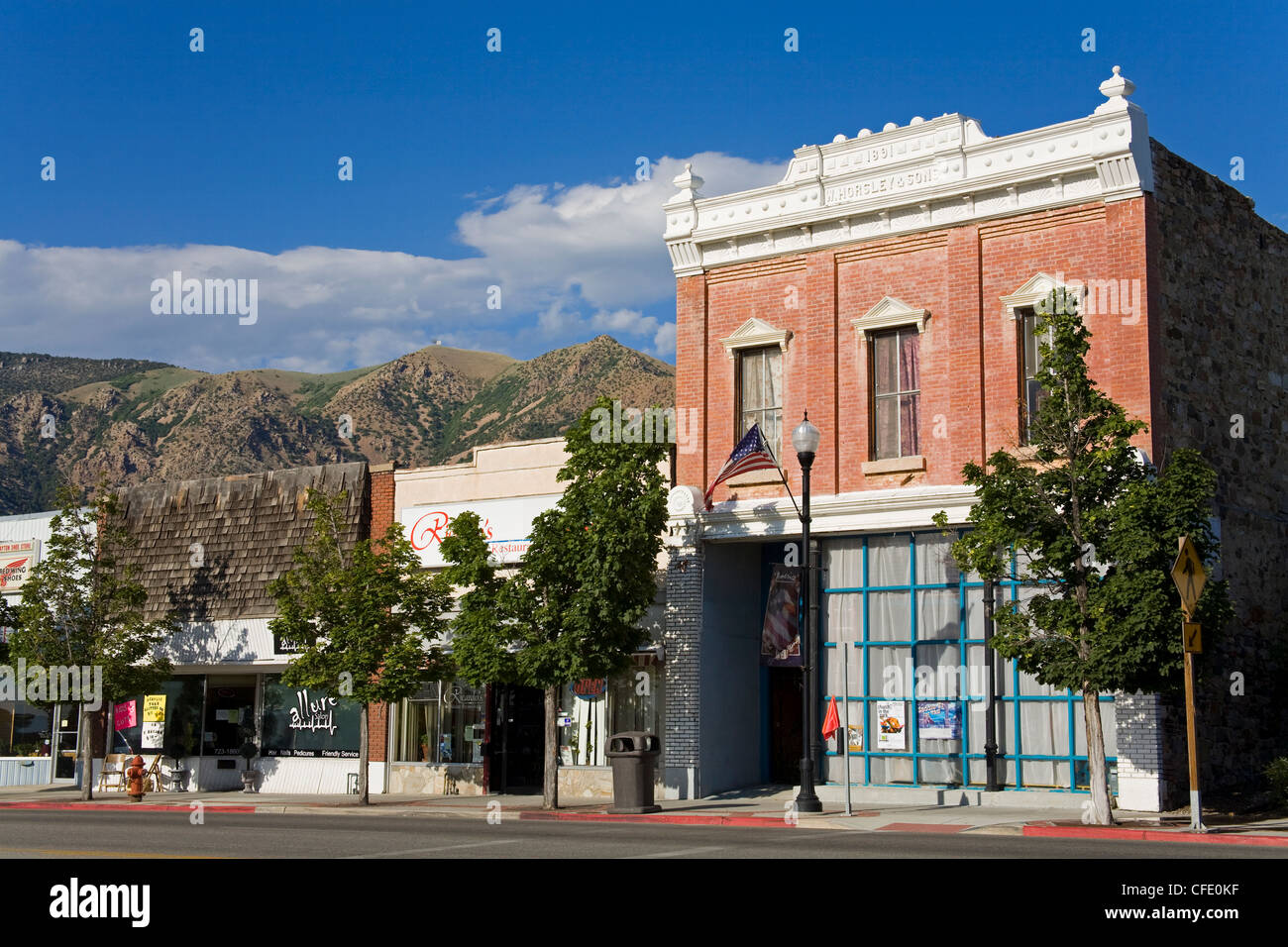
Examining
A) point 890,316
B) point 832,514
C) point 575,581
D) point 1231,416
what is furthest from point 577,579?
point 1231,416

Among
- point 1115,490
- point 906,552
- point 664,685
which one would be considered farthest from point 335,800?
point 1115,490

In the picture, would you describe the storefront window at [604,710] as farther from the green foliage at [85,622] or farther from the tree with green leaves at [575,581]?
the green foliage at [85,622]

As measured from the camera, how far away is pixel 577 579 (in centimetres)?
2516

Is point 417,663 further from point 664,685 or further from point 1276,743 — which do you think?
point 1276,743

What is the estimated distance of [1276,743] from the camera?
2519 cm

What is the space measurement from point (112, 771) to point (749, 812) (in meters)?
19.0

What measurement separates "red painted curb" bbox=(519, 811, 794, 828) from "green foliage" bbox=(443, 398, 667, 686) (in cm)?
249

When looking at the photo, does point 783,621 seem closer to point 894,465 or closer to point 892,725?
point 892,725

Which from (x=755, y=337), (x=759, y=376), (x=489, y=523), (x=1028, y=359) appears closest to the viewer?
(x=1028, y=359)

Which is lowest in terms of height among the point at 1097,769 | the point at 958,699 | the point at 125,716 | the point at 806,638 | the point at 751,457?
the point at 125,716

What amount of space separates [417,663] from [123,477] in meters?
121

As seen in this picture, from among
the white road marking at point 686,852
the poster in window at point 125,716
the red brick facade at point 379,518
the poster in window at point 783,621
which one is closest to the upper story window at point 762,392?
the poster in window at point 783,621

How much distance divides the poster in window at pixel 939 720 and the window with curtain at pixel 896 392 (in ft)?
15.2

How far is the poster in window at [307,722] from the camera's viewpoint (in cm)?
3183
